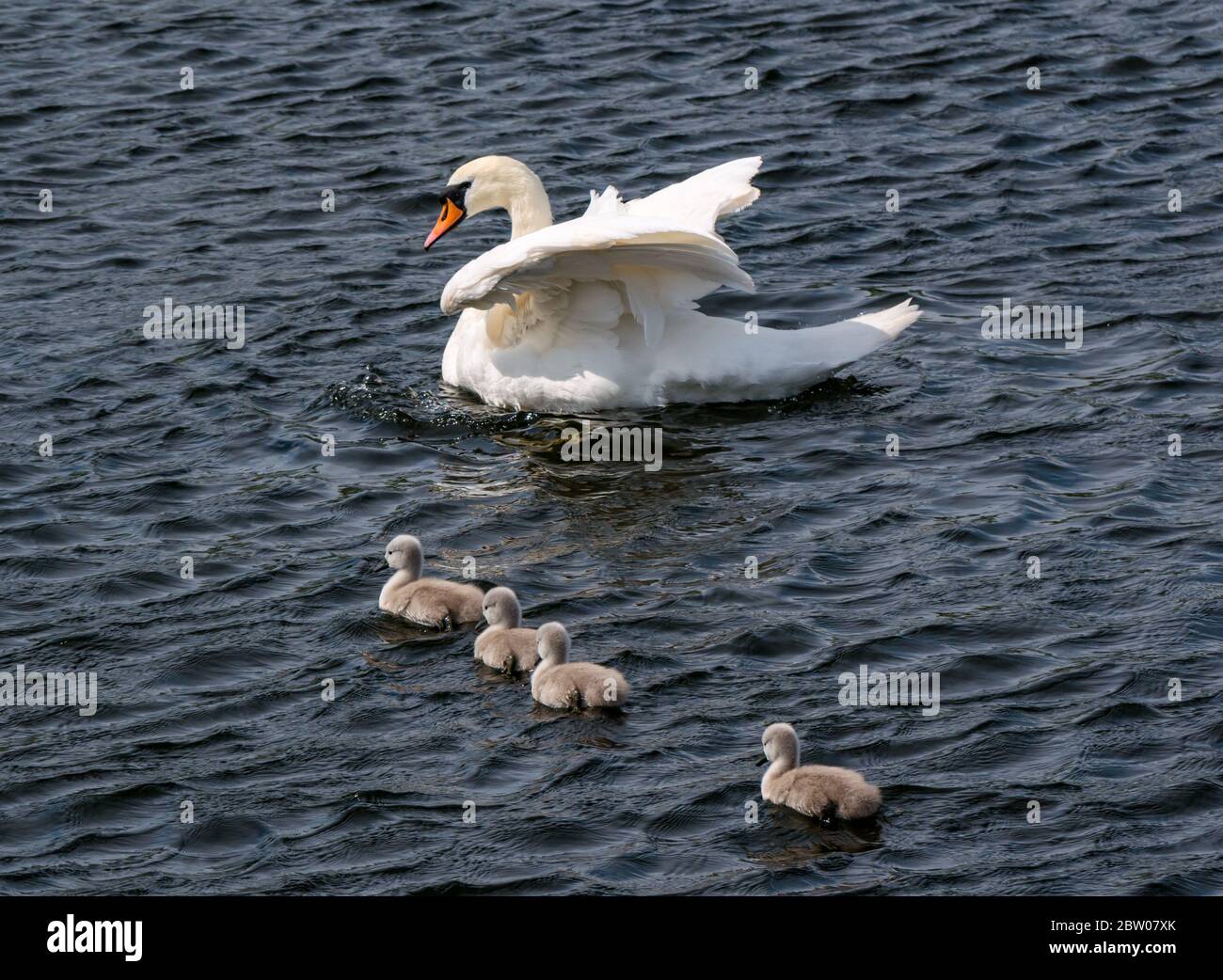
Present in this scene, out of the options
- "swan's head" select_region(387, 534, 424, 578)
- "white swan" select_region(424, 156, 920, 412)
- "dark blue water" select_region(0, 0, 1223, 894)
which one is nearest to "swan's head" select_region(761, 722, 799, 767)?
"dark blue water" select_region(0, 0, 1223, 894)

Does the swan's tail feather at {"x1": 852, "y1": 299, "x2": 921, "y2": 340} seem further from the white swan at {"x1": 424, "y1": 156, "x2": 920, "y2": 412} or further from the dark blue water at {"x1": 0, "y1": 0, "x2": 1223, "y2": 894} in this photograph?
the dark blue water at {"x1": 0, "y1": 0, "x2": 1223, "y2": 894}

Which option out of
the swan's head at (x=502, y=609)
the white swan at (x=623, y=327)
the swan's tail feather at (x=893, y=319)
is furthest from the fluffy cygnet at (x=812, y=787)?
the swan's tail feather at (x=893, y=319)

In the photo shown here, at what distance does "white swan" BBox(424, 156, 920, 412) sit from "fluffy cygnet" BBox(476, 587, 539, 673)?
288 centimetres

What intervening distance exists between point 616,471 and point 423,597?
2.51 m

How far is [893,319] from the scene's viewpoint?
13273mm

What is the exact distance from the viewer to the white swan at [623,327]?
42.3 ft

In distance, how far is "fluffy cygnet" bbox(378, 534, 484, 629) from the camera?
10.8 m

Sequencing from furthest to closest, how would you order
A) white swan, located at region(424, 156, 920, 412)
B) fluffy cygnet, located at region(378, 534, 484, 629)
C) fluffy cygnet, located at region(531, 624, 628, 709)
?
1. white swan, located at region(424, 156, 920, 412)
2. fluffy cygnet, located at region(378, 534, 484, 629)
3. fluffy cygnet, located at region(531, 624, 628, 709)

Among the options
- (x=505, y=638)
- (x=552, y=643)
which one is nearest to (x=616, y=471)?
(x=505, y=638)

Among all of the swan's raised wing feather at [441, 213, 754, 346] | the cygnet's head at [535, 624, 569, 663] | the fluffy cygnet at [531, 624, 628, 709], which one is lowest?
the fluffy cygnet at [531, 624, 628, 709]

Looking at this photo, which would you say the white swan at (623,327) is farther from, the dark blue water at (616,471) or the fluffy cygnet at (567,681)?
the fluffy cygnet at (567,681)

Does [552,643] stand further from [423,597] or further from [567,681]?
[423,597]

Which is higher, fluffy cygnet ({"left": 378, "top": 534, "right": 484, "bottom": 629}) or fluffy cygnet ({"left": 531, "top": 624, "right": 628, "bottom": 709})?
fluffy cygnet ({"left": 378, "top": 534, "right": 484, "bottom": 629})
